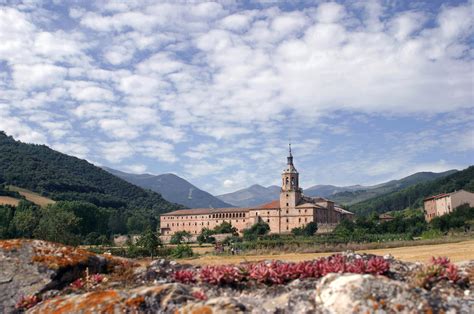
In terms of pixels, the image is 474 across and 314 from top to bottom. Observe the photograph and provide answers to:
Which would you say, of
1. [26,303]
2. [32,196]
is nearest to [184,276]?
[26,303]

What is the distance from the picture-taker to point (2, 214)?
116625mm

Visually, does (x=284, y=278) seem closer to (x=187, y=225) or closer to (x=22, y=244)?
(x=22, y=244)

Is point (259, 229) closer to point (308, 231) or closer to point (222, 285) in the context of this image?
point (308, 231)

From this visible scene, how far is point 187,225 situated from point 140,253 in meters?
124

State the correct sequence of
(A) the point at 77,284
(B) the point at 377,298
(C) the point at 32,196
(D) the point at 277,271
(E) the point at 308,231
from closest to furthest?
1. (B) the point at 377,298
2. (D) the point at 277,271
3. (A) the point at 77,284
4. (E) the point at 308,231
5. (C) the point at 32,196

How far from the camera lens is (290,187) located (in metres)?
162

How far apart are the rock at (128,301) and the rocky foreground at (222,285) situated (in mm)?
14

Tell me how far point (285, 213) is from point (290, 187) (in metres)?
9.28

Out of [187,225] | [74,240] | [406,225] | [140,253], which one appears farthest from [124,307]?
[187,225]

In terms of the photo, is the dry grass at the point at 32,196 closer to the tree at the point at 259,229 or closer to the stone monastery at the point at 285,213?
the stone monastery at the point at 285,213

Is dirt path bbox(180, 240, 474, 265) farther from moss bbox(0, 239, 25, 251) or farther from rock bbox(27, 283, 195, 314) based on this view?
rock bbox(27, 283, 195, 314)

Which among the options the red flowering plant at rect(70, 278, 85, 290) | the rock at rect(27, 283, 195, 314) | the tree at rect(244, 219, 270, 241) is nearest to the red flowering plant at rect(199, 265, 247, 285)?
the rock at rect(27, 283, 195, 314)

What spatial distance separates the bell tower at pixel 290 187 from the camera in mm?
159750

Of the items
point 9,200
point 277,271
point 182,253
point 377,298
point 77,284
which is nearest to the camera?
point 377,298
